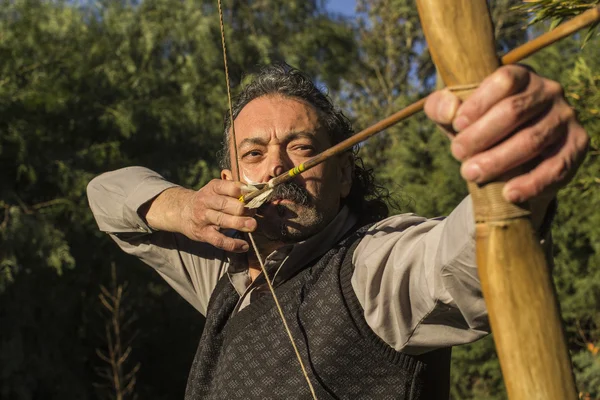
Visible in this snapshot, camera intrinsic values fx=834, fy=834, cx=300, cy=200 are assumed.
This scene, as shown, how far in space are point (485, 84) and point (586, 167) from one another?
16.4 feet

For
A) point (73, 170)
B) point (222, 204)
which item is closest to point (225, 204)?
point (222, 204)

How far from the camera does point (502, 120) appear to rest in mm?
942

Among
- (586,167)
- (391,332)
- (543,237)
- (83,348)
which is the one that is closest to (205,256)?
(391,332)

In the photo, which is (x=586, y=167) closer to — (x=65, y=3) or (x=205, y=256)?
(x=205, y=256)

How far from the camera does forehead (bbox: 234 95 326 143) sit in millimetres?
2070

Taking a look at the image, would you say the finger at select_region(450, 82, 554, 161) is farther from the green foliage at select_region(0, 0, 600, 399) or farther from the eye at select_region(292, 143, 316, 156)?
the green foliage at select_region(0, 0, 600, 399)

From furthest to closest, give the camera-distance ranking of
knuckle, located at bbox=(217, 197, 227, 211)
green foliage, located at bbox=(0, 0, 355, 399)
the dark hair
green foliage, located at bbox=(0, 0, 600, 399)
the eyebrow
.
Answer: green foliage, located at bbox=(0, 0, 355, 399) → green foliage, located at bbox=(0, 0, 600, 399) → the dark hair → the eyebrow → knuckle, located at bbox=(217, 197, 227, 211)

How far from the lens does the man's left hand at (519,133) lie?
37.2 inches

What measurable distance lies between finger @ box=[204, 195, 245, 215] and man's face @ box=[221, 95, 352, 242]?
230 mm

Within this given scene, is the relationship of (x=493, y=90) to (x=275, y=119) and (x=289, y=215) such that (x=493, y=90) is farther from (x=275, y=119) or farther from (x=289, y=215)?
(x=275, y=119)

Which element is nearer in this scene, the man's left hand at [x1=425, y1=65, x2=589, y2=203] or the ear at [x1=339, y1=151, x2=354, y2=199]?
the man's left hand at [x1=425, y1=65, x2=589, y2=203]

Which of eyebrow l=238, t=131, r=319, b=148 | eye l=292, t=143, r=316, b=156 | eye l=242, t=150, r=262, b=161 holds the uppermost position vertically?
eyebrow l=238, t=131, r=319, b=148

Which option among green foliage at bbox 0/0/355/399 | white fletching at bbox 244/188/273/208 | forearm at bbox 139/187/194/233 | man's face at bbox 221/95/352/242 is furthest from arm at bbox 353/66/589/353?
green foliage at bbox 0/0/355/399

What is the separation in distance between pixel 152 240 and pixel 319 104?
2.01 feet
